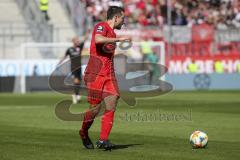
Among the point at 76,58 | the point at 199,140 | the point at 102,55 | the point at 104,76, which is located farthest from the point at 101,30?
the point at 76,58

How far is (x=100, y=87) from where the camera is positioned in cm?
1295

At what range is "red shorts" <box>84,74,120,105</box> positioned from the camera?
12969 millimetres

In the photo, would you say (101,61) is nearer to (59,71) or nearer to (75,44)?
(75,44)

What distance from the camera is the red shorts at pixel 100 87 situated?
13.0m

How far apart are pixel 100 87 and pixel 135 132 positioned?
3730mm

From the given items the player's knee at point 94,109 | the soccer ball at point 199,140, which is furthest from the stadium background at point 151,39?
the soccer ball at point 199,140

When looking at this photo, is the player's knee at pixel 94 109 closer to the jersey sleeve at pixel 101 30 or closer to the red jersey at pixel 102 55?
the red jersey at pixel 102 55

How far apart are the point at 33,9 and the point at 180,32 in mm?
8866

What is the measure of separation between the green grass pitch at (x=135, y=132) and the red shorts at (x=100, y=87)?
0.91m

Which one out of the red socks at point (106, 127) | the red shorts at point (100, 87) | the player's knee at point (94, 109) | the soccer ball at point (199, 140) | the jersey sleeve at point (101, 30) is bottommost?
the soccer ball at point (199, 140)

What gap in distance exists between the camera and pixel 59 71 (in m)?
35.7

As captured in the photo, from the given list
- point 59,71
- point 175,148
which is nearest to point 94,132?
point 175,148

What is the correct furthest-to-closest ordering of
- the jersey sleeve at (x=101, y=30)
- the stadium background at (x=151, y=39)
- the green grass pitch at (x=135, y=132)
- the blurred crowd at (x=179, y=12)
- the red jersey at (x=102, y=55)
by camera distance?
the blurred crowd at (x=179, y=12) → the stadium background at (x=151, y=39) → the red jersey at (x=102, y=55) → the jersey sleeve at (x=101, y=30) → the green grass pitch at (x=135, y=132)

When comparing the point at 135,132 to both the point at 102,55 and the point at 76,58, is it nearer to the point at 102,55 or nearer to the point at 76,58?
the point at 102,55
